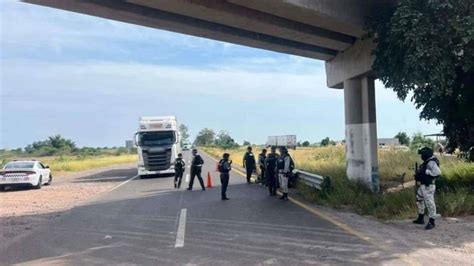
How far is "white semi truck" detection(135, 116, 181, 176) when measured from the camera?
88.2ft

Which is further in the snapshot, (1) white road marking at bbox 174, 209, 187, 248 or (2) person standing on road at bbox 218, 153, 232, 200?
(2) person standing on road at bbox 218, 153, 232, 200

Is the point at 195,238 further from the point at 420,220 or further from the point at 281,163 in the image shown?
the point at 281,163

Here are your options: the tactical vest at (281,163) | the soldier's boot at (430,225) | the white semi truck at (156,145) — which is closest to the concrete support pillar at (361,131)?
the tactical vest at (281,163)

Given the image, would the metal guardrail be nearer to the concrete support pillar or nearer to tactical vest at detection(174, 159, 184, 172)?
the concrete support pillar

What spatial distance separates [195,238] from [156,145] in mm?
18734

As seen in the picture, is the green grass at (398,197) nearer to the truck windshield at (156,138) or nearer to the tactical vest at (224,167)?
the tactical vest at (224,167)

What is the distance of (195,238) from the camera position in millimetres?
8711

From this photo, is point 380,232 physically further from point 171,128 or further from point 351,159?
point 171,128

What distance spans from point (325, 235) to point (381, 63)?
16.2 ft

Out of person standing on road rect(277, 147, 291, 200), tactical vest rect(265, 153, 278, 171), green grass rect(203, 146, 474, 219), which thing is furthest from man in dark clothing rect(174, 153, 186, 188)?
person standing on road rect(277, 147, 291, 200)

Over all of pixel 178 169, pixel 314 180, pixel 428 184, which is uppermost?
pixel 178 169

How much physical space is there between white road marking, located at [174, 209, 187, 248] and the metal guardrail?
4.30 meters

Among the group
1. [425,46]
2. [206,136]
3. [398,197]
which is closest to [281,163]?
[398,197]

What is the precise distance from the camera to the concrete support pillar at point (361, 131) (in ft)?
51.9
